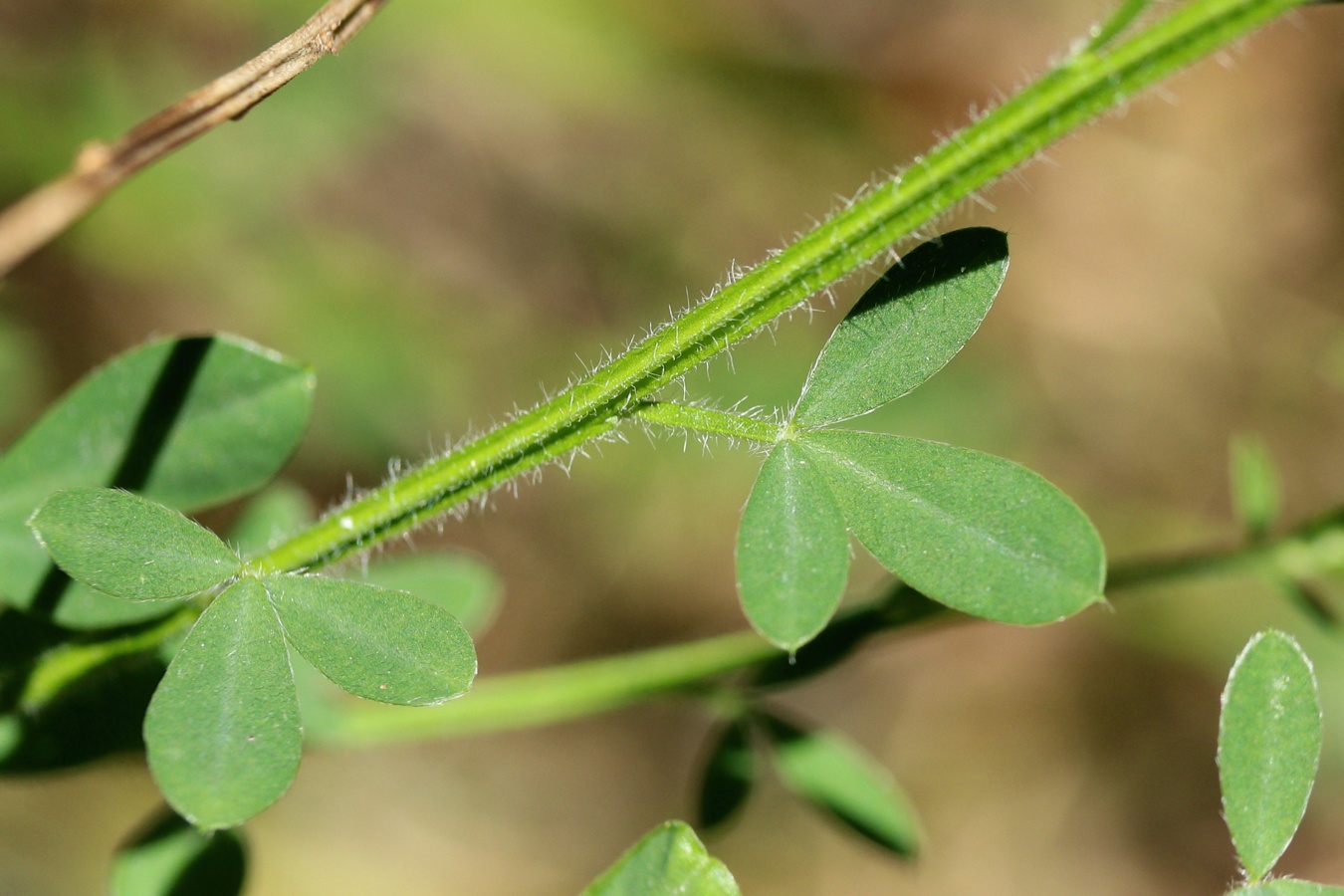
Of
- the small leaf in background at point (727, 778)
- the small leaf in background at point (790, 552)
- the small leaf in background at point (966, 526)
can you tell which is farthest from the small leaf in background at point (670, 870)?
the small leaf in background at point (727, 778)

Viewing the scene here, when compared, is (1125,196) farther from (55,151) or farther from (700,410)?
(700,410)

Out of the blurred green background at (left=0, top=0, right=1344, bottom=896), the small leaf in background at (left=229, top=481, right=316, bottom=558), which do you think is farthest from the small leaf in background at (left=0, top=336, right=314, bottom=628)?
the blurred green background at (left=0, top=0, right=1344, bottom=896)

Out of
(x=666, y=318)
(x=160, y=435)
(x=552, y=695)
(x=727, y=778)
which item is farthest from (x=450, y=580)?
(x=666, y=318)

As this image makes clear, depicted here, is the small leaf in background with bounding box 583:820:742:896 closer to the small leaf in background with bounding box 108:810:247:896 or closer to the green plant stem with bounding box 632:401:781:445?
the green plant stem with bounding box 632:401:781:445

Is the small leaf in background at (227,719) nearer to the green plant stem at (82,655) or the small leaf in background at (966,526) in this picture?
the green plant stem at (82,655)

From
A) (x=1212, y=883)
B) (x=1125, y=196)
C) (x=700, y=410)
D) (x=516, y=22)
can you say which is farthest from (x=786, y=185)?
(x=700, y=410)

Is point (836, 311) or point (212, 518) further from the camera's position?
point (836, 311)
